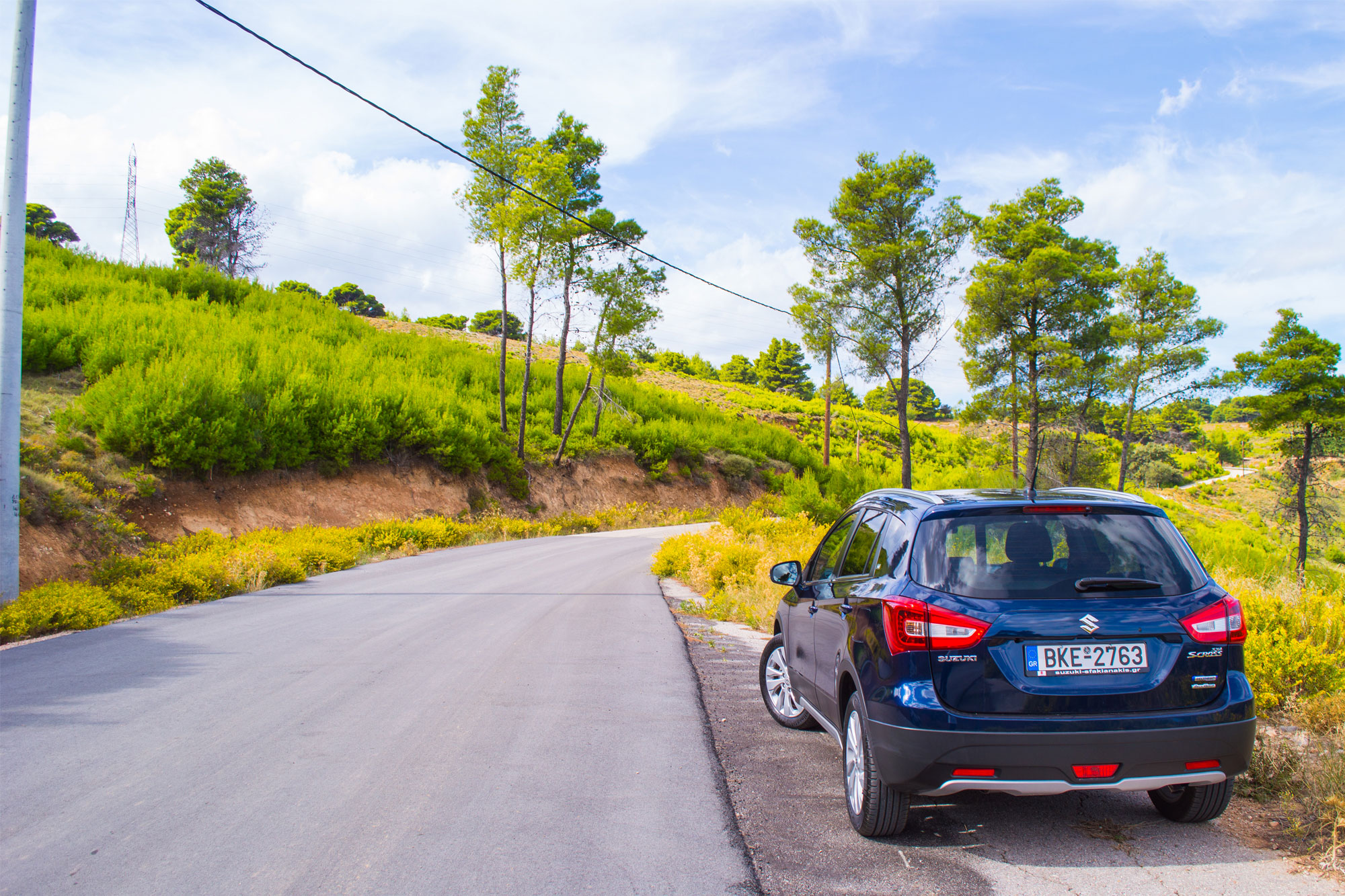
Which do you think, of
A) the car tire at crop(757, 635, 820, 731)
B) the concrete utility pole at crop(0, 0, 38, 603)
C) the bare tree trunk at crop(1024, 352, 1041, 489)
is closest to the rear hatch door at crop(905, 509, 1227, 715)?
the car tire at crop(757, 635, 820, 731)

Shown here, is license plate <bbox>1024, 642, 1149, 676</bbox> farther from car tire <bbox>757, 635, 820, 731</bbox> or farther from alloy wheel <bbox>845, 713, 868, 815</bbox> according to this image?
car tire <bbox>757, 635, 820, 731</bbox>

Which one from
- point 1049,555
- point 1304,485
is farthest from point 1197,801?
point 1304,485

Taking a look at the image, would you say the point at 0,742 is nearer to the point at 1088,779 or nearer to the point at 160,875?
the point at 160,875

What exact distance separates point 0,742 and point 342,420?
23706mm

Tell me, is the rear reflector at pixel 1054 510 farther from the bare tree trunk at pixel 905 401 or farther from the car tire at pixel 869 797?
the bare tree trunk at pixel 905 401

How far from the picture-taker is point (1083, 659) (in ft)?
11.1

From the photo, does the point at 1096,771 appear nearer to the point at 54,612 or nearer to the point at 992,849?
the point at 992,849

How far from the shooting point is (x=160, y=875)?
10.5 ft

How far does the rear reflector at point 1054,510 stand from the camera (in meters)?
3.73

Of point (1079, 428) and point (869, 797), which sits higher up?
point (1079, 428)

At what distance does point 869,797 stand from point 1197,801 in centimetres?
163

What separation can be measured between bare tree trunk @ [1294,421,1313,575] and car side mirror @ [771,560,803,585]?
35.5 m

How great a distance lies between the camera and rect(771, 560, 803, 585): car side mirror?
5.33 meters

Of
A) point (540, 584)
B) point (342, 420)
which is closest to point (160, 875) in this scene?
point (540, 584)
